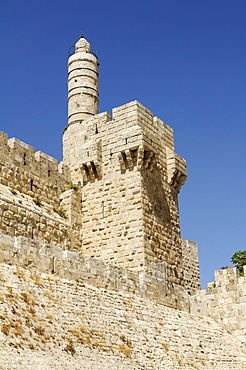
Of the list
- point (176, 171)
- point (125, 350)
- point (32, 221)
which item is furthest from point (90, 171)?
point (125, 350)

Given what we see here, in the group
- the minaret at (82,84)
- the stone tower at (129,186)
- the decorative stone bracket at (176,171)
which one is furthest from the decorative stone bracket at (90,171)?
the minaret at (82,84)

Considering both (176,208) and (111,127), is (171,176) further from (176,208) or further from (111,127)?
(111,127)

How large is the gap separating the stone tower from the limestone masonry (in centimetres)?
3

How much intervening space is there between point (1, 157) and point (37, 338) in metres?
7.65

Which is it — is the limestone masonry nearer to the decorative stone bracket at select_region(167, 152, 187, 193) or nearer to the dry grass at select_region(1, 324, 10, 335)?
the decorative stone bracket at select_region(167, 152, 187, 193)

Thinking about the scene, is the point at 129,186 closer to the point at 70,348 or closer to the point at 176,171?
the point at 176,171

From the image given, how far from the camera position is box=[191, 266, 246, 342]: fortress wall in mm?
15742

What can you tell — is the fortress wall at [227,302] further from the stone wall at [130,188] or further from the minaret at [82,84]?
the minaret at [82,84]

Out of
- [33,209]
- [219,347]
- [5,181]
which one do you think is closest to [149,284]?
[219,347]

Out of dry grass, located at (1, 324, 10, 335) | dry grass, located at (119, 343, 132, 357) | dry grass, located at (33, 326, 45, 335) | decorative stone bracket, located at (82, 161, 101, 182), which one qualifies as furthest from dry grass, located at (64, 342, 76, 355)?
decorative stone bracket, located at (82, 161, 101, 182)

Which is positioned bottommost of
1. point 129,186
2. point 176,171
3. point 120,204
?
point 120,204

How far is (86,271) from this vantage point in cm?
1220

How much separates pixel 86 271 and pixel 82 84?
10209 mm

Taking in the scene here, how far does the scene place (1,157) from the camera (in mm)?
15727
